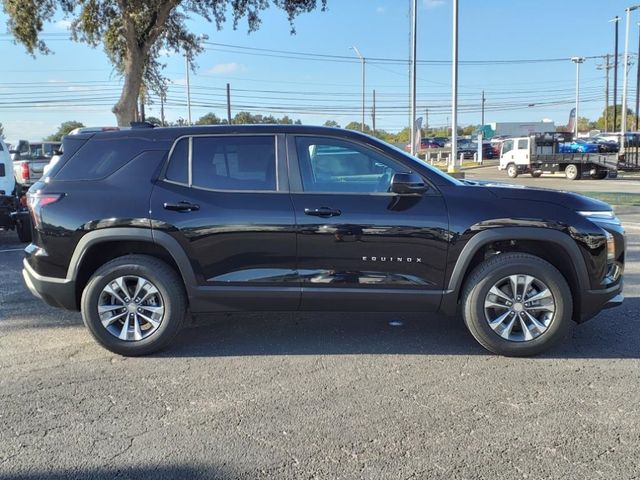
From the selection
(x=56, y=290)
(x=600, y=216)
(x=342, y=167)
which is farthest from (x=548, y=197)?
(x=56, y=290)

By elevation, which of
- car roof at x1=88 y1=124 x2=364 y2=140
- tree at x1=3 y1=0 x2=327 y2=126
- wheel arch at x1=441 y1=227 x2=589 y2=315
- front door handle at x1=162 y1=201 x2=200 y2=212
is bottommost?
wheel arch at x1=441 y1=227 x2=589 y2=315

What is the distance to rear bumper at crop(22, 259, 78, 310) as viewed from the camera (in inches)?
179

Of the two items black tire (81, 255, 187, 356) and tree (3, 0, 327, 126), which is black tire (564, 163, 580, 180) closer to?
tree (3, 0, 327, 126)

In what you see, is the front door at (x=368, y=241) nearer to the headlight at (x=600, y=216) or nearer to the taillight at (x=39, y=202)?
the headlight at (x=600, y=216)

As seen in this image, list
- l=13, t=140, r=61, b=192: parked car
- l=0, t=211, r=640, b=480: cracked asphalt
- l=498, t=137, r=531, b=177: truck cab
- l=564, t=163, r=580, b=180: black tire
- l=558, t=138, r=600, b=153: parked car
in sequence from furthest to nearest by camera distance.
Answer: l=498, t=137, r=531, b=177: truck cab
l=564, t=163, r=580, b=180: black tire
l=558, t=138, r=600, b=153: parked car
l=13, t=140, r=61, b=192: parked car
l=0, t=211, r=640, b=480: cracked asphalt

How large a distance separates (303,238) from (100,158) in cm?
180

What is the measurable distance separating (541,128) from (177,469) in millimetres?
89956

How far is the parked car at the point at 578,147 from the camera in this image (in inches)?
1121

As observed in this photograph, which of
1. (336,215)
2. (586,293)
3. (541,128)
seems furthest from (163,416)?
(541,128)

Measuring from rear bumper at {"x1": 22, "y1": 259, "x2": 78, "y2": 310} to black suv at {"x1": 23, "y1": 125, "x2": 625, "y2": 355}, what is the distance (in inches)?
0.5

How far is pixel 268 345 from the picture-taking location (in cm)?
480

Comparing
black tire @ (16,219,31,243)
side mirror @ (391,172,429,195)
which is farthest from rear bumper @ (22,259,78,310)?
black tire @ (16,219,31,243)

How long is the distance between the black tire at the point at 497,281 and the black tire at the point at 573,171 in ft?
88.7

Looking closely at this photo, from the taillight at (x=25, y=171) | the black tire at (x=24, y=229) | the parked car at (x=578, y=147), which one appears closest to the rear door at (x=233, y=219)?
the black tire at (x=24, y=229)
